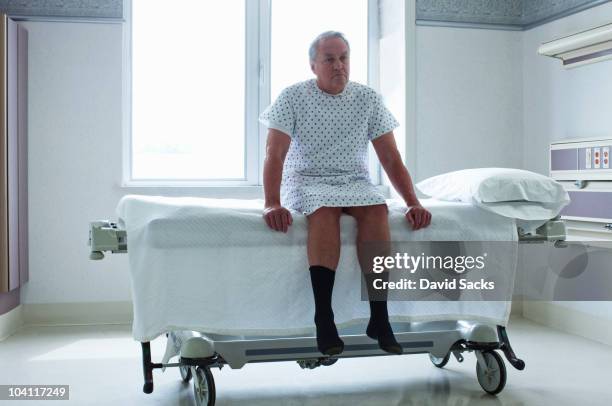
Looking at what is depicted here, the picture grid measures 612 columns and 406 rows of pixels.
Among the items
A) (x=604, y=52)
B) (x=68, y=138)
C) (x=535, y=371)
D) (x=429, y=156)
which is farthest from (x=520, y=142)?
(x=68, y=138)

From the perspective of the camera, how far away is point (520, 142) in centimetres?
487

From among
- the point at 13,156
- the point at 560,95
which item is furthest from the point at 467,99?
the point at 13,156

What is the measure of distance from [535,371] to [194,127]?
8.50 ft

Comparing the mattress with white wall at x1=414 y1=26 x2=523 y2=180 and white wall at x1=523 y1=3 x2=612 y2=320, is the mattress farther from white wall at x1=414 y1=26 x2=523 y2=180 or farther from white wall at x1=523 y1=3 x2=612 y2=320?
white wall at x1=414 y1=26 x2=523 y2=180

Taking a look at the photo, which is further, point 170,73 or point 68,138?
point 170,73

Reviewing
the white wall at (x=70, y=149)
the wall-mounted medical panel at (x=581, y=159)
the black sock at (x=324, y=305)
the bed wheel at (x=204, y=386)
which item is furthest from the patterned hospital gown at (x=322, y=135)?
the white wall at (x=70, y=149)

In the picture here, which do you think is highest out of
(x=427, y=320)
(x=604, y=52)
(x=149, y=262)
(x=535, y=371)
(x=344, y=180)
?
(x=604, y=52)

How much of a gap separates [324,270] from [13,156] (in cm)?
228

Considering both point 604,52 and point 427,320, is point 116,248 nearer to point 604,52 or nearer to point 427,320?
point 427,320

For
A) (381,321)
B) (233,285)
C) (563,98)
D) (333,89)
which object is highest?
(563,98)

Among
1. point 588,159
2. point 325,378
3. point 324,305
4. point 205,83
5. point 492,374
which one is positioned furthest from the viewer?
point 205,83

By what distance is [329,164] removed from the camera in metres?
2.91

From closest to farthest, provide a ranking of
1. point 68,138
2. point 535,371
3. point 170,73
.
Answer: point 535,371 < point 68,138 < point 170,73

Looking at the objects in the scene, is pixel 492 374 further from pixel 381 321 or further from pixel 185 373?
A: pixel 185 373
